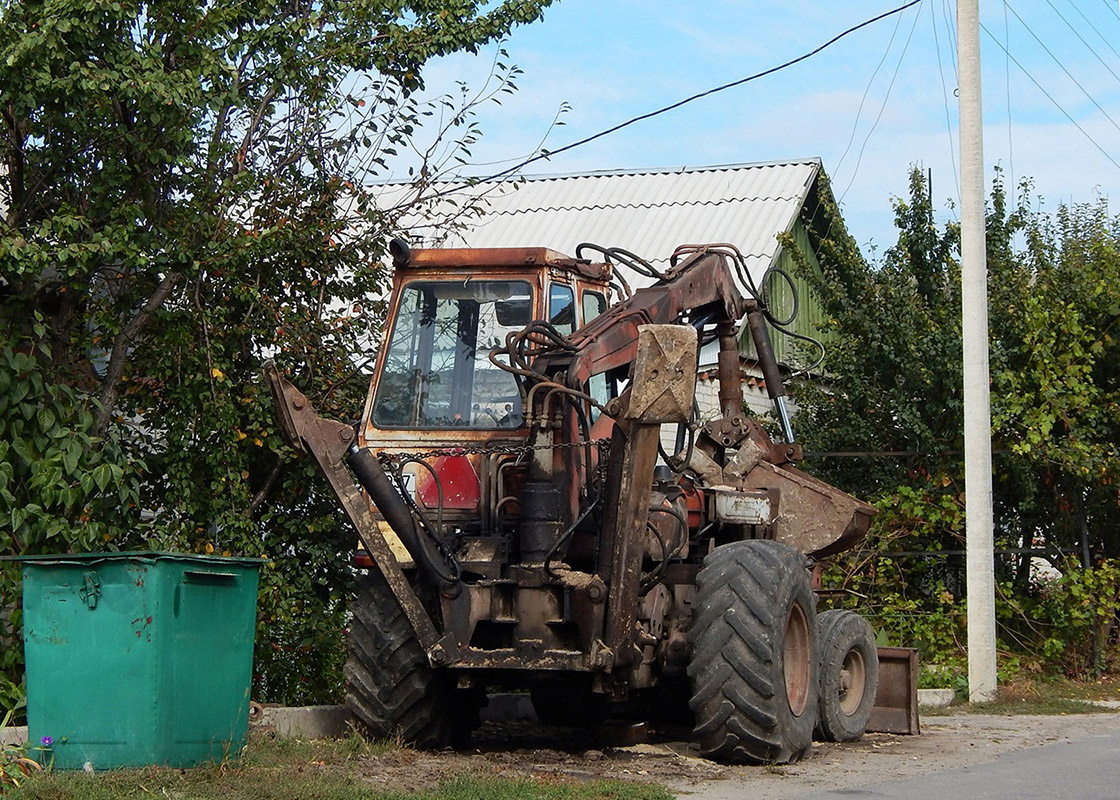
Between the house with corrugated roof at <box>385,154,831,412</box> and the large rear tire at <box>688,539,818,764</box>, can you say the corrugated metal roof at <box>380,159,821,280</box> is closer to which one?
the house with corrugated roof at <box>385,154,831,412</box>

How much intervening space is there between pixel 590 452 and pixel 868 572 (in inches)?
307

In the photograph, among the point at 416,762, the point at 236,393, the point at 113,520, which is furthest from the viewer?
the point at 236,393

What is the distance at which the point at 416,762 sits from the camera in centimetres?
872

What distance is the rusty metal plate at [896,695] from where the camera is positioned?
11.2 m

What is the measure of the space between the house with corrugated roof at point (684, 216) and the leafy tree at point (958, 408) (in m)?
4.61

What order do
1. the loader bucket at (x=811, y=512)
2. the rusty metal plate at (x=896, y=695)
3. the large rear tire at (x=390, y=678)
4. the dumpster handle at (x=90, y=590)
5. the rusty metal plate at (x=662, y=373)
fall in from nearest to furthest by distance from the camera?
the dumpster handle at (x=90, y=590) → the rusty metal plate at (x=662, y=373) → the large rear tire at (x=390, y=678) → the rusty metal plate at (x=896, y=695) → the loader bucket at (x=811, y=512)

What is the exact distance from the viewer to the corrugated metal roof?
75.1 feet

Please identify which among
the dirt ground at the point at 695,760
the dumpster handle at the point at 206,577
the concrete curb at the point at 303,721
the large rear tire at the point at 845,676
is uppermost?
the dumpster handle at the point at 206,577

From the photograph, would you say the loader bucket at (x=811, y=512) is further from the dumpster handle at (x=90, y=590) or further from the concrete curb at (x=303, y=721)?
the dumpster handle at (x=90, y=590)

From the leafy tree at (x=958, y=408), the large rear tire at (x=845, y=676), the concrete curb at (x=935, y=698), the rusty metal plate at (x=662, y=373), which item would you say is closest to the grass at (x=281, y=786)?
the rusty metal plate at (x=662, y=373)

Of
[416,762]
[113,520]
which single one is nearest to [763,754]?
[416,762]

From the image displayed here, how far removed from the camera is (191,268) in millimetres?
10102

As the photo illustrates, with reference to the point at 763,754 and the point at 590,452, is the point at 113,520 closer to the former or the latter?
the point at 590,452

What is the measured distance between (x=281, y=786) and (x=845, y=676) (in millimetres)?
5099
